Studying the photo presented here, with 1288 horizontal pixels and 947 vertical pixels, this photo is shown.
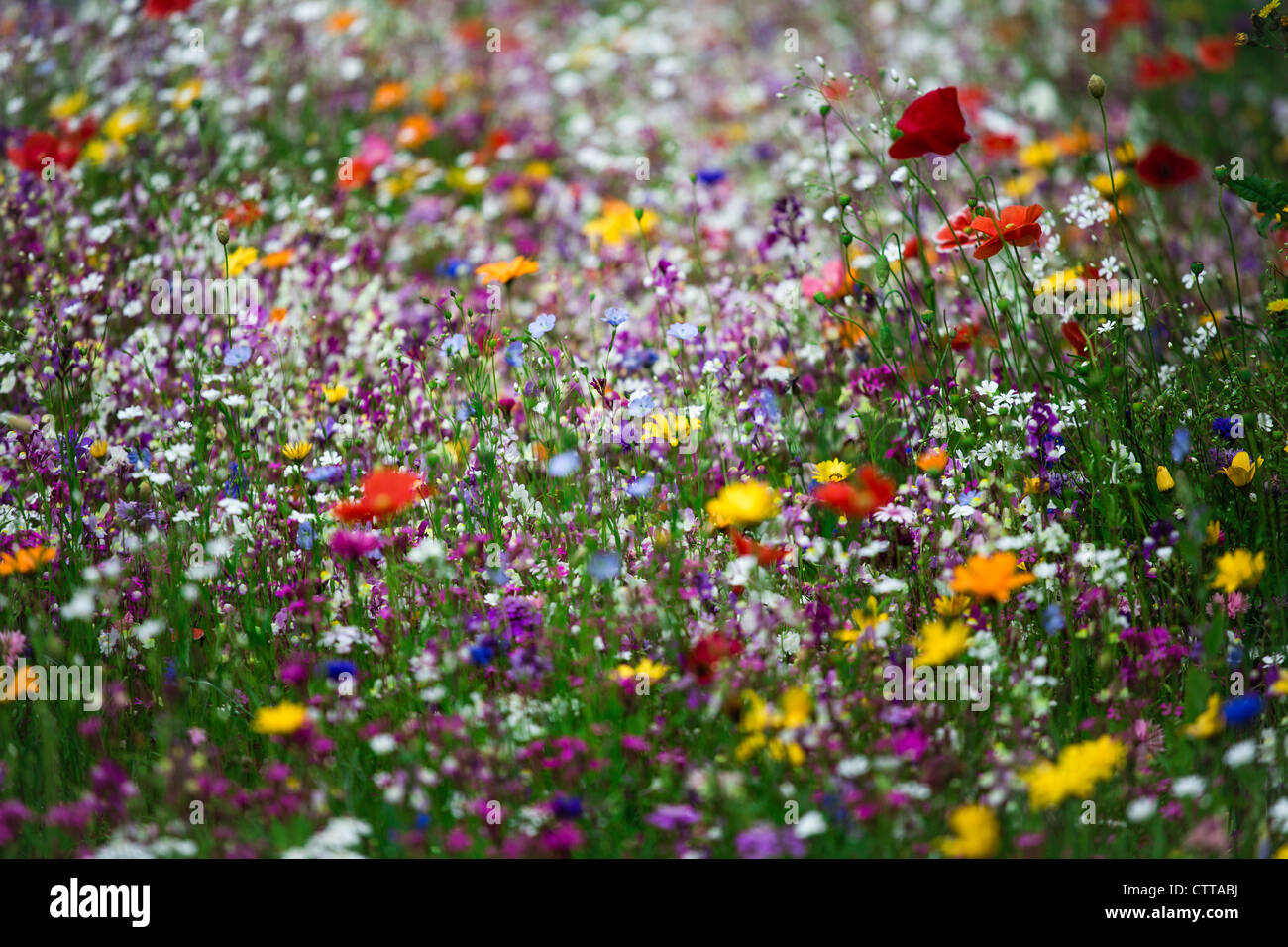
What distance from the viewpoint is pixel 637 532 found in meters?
2.97

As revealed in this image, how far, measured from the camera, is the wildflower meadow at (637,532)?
2.19 meters

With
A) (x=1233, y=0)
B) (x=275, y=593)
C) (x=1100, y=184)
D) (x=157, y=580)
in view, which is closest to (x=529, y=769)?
(x=275, y=593)

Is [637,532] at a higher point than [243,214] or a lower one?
lower

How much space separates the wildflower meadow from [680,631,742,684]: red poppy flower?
30 mm

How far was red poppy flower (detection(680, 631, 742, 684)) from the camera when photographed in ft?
7.32

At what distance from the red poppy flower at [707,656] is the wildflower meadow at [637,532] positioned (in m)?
0.03

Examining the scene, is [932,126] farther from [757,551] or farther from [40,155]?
[40,155]

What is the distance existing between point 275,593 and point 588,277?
238cm

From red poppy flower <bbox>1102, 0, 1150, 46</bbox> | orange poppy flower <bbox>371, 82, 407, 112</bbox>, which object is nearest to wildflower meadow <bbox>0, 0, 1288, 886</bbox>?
orange poppy flower <bbox>371, 82, 407, 112</bbox>

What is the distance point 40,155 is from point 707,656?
3943 mm

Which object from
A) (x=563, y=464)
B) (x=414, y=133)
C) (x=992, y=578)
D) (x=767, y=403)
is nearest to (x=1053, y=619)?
(x=992, y=578)

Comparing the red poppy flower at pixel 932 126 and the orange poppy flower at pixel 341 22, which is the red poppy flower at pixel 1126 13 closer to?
the orange poppy flower at pixel 341 22

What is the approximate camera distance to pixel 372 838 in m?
2.16
